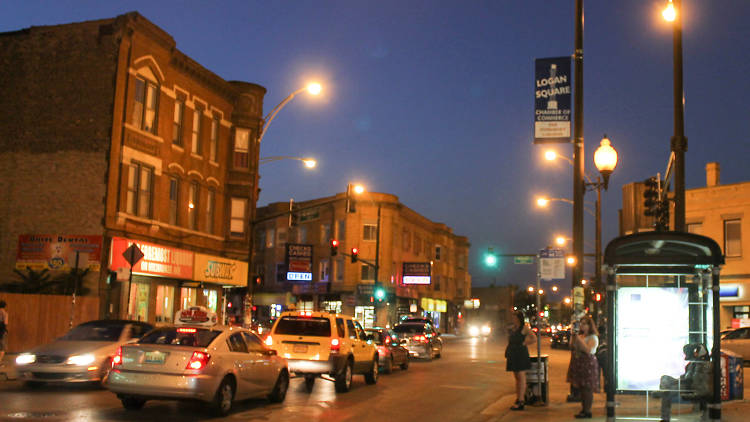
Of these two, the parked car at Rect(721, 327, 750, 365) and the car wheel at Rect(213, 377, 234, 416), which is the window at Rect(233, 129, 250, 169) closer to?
the parked car at Rect(721, 327, 750, 365)

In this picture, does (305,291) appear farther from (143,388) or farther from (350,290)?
(143,388)

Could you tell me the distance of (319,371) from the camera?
1798 centimetres

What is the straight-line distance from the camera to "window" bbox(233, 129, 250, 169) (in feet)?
122

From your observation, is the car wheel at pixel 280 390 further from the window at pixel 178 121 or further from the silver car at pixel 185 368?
the window at pixel 178 121

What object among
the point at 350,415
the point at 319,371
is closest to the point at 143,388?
the point at 350,415

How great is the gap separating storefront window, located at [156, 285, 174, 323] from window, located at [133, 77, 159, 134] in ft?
21.0

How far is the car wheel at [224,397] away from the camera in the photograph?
12972mm

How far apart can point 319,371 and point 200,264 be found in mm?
17472

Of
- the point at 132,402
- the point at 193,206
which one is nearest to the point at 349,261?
the point at 193,206

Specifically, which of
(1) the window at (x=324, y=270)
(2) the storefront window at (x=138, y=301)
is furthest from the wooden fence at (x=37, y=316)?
(1) the window at (x=324, y=270)

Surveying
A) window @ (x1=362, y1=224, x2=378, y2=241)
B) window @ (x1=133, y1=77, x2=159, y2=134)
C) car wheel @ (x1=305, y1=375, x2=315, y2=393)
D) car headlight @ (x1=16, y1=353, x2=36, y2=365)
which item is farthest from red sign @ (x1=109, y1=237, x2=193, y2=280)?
window @ (x1=362, y1=224, x2=378, y2=241)

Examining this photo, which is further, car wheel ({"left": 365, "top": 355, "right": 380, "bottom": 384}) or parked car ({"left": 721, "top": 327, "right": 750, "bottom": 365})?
parked car ({"left": 721, "top": 327, "right": 750, "bottom": 365})

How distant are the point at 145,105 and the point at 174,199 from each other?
4319 mm

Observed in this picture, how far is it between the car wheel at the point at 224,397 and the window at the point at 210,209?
2282 cm
